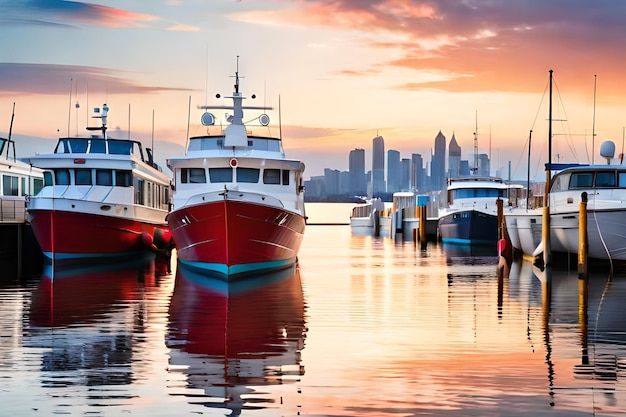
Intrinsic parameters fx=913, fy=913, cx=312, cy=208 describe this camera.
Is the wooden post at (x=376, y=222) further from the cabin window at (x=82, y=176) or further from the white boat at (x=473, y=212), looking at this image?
the cabin window at (x=82, y=176)

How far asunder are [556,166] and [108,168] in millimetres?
19611

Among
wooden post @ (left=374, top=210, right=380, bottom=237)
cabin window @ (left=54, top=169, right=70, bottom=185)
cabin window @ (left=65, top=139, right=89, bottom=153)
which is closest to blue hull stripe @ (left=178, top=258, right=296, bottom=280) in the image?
cabin window @ (left=54, top=169, right=70, bottom=185)

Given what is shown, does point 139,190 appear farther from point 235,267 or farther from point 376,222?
point 376,222

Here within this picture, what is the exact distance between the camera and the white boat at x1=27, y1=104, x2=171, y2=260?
3437 centimetres

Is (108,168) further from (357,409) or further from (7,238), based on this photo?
(357,409)

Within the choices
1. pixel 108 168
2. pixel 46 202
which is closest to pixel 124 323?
pixel 46 202

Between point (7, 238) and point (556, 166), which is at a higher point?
point (556, 166)

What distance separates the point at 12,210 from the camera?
42906 mm

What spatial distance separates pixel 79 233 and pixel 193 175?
6.02 m

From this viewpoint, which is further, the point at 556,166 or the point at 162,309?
the point at 556,166

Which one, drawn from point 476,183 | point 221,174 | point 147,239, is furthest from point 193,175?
point 476,183

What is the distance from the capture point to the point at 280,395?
1123 cm

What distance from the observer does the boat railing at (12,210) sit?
41938 mm

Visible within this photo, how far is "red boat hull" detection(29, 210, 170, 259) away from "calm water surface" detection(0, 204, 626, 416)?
7.03 meters
